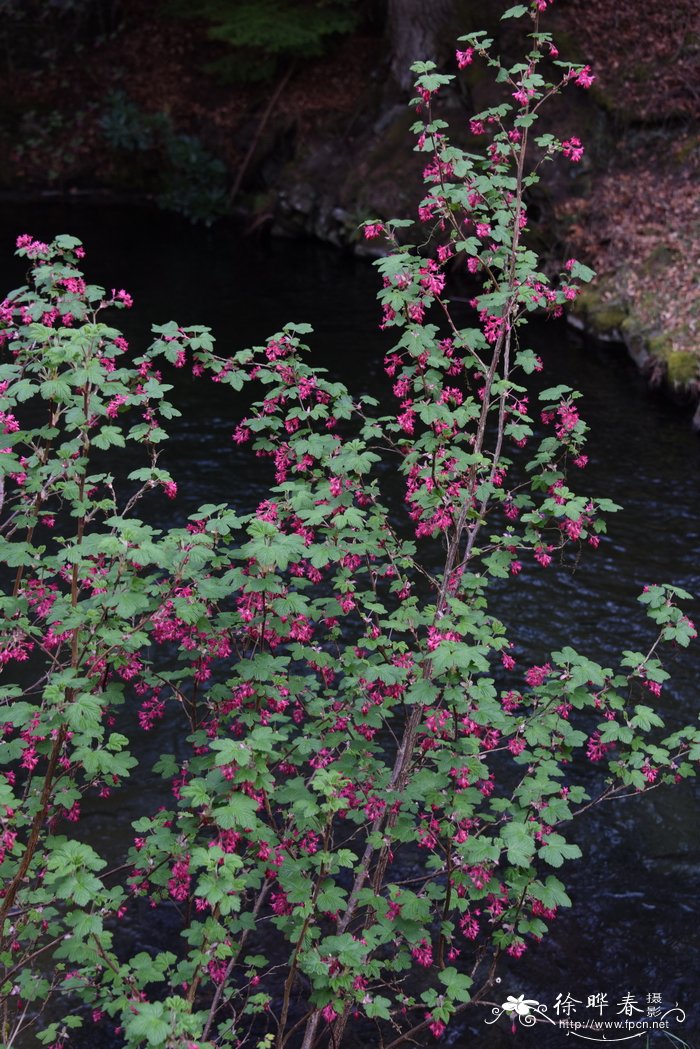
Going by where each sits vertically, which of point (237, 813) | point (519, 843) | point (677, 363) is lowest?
point (677, 363)

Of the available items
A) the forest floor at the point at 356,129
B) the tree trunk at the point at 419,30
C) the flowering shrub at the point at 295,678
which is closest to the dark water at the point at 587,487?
the forest floor at the point at 356,129

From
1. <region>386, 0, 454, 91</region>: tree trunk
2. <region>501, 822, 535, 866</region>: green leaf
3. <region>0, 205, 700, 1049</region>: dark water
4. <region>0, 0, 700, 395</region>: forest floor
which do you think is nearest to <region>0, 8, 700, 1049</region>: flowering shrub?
<region>501, 822, 535, 866</region>: green leaf

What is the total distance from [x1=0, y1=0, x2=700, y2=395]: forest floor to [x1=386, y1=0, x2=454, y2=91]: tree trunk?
1.42m

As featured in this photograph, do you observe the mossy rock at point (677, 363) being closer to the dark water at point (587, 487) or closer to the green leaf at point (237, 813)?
the dark water at point (587, 487)

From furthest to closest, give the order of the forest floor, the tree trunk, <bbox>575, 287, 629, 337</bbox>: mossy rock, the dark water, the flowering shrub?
the tree trunk, the forest floor, <bbox>575, 287, 629, 337</bbox>: mossy rock, the dark water, the flowering shrub

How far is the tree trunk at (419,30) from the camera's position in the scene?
20156 mm

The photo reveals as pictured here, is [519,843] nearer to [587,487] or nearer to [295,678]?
[295,678]

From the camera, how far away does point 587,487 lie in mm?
11484

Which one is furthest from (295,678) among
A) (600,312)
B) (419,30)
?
(419,30)

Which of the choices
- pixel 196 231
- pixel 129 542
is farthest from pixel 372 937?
pixel 196 231

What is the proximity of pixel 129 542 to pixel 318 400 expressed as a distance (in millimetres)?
1636

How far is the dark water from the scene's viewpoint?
5.87m

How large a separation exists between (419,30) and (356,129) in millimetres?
2700

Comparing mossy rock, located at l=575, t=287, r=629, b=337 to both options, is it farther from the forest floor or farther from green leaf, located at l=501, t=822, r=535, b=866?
green leaf, located at l=501, t=822, r=535, b=866
